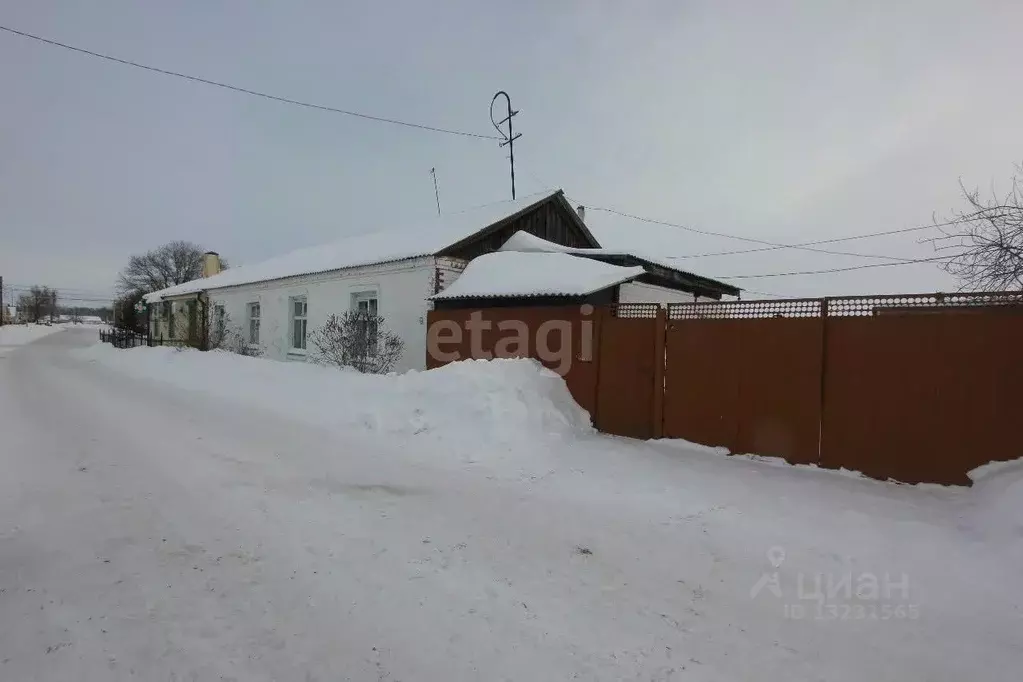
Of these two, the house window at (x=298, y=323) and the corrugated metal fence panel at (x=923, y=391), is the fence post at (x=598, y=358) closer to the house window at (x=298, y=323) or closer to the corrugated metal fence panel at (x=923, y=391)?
the corrugated metal fence panel at (x=923, y=391)

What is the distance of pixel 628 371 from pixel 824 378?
7.98ft

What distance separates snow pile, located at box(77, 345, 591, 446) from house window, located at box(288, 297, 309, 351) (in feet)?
21.5

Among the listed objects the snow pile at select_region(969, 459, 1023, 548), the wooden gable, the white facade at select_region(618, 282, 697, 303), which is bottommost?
the snow pile at select_region(969, 459, 1023, 548)

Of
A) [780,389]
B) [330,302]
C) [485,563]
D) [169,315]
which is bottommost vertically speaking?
[485,563]

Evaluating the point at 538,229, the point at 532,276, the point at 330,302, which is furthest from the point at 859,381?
the point at 330,302

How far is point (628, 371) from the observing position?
727 cm

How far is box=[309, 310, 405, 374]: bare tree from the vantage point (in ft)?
37.5

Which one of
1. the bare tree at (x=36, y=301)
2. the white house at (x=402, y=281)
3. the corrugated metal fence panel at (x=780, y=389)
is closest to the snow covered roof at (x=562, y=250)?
the white house at (x=402, y=281)

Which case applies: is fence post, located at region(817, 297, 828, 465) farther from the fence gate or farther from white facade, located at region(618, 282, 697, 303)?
white facade, located at region(618, 282, 697, 303)

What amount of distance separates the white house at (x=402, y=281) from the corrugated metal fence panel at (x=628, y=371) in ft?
5.57

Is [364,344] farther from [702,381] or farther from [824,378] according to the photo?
[824,378]

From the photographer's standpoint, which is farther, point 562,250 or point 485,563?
point 562,250

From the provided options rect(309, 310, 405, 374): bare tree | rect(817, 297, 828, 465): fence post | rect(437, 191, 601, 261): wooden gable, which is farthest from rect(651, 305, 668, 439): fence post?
rect(309, 310, 405, 374): bare tree

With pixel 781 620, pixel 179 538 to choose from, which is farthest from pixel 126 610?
pixel 781 620
